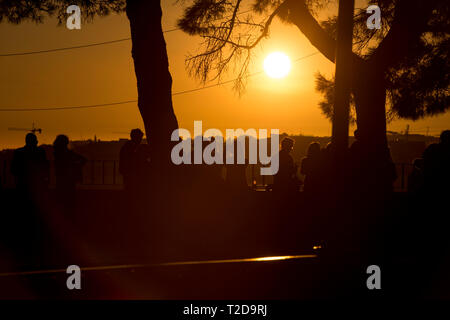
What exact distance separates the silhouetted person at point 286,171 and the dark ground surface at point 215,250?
0.32 m

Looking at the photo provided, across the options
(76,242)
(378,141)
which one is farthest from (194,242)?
(378,141)

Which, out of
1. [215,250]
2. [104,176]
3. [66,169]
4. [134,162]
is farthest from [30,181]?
[104,176]

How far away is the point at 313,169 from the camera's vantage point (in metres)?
7.80

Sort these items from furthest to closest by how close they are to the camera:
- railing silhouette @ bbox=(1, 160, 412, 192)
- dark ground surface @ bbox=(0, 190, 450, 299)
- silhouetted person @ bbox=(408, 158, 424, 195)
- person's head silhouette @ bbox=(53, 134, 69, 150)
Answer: railing silhouette @ bbox=(1, 160, 412, 192), person's head silhouette @ bbox=(53, 134, 69, 150), silhouetted person @ bbox=(408, 158, 424, 195), dark ground surface @ bbox=(0, 190, 450, 299)

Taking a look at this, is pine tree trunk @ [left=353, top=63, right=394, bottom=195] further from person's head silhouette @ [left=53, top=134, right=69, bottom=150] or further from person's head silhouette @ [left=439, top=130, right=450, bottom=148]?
person's head silhouette @ [left=53, top=134, right=69, bottom=150]

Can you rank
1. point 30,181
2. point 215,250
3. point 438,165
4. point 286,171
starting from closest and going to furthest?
point 215,250
point 438,165
point 30,181
point 286,171

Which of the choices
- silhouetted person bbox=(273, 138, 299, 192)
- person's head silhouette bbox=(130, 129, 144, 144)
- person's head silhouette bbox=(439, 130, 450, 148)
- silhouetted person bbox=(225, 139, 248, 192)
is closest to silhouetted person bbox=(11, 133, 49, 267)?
person's head silhouette bbox=(130, 129, 144, 144)

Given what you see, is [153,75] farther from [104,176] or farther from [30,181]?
[104,176]

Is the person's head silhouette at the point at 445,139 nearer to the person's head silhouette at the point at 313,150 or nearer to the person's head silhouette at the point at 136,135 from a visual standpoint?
the person's head silhouette at the point at 313,150

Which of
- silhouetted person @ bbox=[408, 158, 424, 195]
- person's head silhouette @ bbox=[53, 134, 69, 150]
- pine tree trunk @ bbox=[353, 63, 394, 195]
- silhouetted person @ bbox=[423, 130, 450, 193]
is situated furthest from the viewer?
pine tree trunk @ bbox=[353, 63, 394, 195]

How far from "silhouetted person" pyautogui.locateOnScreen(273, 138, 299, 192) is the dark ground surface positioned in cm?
32

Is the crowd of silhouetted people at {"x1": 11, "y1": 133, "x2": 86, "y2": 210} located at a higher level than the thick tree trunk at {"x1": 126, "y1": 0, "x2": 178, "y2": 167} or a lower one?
lower

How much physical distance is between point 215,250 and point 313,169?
6.27 ft

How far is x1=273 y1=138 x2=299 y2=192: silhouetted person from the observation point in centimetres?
909
